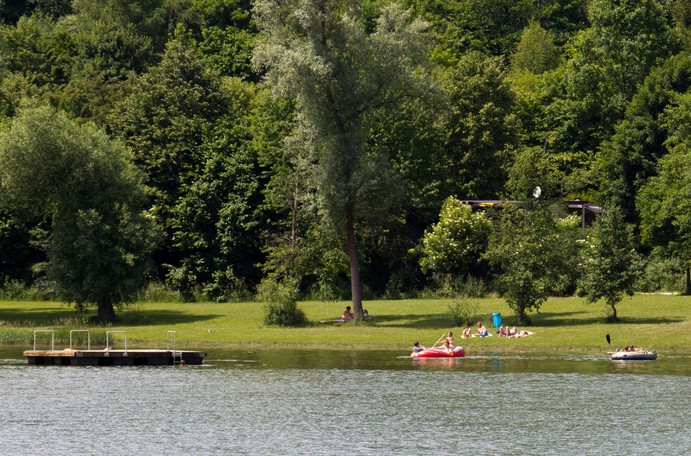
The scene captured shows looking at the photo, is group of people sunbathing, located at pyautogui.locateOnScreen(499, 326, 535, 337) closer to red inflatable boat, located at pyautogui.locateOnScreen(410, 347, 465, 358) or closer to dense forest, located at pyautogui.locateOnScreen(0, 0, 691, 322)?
dense forest, located at pyautogui.locateOnScreen(0, 0, 691, 322)

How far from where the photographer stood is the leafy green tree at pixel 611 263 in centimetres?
7369

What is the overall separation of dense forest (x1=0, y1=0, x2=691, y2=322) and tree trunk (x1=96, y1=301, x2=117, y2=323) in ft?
0.53

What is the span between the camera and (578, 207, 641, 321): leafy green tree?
73.7 m

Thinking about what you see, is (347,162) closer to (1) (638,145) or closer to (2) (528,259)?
(2) (528,259)

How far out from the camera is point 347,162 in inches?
3120

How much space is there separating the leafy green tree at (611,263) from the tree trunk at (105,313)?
30.8 metres

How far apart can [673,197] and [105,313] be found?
39157mm

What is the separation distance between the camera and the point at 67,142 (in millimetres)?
85000

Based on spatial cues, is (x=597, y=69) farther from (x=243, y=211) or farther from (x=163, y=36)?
(x=163, y=36)

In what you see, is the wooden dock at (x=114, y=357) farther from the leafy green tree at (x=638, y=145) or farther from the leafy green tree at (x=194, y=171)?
the leafy green tree at (x=638, y=145)


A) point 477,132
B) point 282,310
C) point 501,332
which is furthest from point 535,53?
point 501,332

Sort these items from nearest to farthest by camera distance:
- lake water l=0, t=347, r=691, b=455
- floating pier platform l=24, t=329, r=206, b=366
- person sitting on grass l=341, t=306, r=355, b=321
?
lake water l=0, t=347, r=691, b=455 < floating pier platform l=24, t=329, r=206, b=366 < person sitting on grass l=341, t=306, r=355, b=321

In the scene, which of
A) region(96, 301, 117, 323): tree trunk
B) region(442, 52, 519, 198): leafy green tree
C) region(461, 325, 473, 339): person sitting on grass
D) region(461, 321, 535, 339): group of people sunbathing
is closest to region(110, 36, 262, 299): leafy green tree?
region(96, 301, 117, 323): tree trunk

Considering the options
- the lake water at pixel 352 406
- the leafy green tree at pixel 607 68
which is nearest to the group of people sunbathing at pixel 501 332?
the lake water at pixel 352 406
